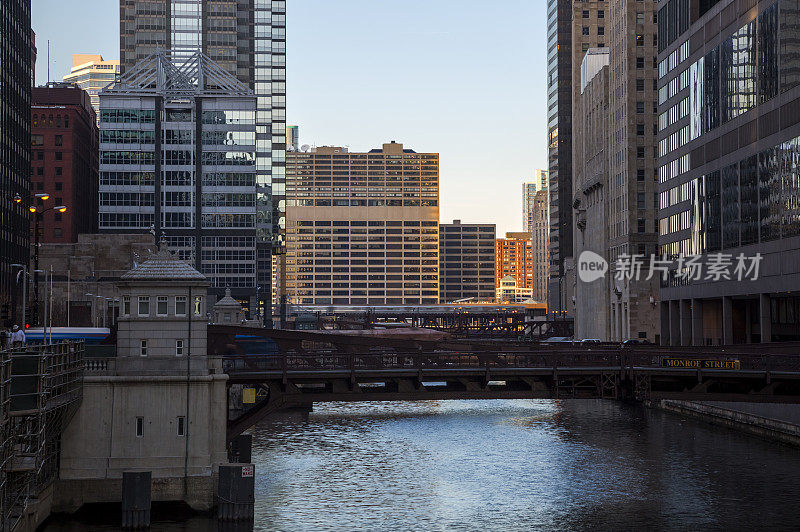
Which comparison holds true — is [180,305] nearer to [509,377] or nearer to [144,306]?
[144,306]

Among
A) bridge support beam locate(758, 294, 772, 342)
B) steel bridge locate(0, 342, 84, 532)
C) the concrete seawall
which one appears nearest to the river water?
the concrete seawall

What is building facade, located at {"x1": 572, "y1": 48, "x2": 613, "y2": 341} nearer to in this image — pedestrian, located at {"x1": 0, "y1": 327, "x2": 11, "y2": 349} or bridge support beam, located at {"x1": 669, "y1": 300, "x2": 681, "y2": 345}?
bridge support beam, located at {"x1": 669, "y1": 300, "x2": 681, "y2": 345}

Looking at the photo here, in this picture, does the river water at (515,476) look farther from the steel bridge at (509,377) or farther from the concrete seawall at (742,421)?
the steel bridge at (509,377)

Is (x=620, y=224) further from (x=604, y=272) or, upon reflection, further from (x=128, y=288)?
(x=128, y=288)

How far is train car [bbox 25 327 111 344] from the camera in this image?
67.9 m

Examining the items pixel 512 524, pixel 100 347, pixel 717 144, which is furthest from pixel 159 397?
pixel 717 144

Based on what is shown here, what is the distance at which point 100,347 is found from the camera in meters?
62.1

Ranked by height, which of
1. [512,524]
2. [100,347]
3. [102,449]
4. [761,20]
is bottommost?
[512,524]

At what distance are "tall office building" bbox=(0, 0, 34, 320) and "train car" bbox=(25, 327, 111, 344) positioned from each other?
73307 millimetres

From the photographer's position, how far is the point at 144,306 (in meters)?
57.1

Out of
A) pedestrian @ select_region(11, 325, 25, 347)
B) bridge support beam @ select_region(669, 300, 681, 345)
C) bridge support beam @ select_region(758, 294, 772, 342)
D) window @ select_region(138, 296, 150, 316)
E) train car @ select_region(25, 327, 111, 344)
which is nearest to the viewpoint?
pedestrian @ select_region(11, 325, 25, 347)

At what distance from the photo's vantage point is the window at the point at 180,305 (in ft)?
188

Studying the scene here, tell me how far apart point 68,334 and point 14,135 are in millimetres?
104966

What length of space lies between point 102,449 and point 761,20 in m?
77.2
